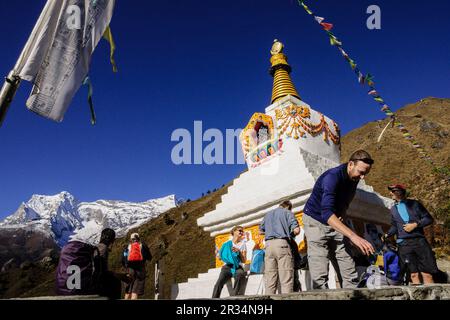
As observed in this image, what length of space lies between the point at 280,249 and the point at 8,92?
3.45 m

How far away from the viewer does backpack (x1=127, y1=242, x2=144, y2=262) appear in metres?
6.25

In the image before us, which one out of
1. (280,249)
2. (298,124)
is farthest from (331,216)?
(298,124)

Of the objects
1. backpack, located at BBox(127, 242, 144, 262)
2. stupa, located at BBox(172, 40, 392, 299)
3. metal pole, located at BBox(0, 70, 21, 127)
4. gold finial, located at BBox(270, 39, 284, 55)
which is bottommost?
backpack, located at BBox(127, 242, 144, 262)

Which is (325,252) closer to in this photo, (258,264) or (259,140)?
(258,264)

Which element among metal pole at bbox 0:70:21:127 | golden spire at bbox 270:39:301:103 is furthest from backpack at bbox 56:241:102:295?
golden spire at bbox 270:39:301:103

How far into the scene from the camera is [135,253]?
627 cm

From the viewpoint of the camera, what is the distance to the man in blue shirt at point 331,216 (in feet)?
11.0

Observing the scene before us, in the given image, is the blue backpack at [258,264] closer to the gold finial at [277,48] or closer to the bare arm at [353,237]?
the bare arm at [353,237]

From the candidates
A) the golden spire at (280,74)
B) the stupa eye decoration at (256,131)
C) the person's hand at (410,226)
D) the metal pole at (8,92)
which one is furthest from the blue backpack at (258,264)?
the golden spire at (280,74)

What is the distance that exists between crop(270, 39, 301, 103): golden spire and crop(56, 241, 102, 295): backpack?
Result: 792 centimetres

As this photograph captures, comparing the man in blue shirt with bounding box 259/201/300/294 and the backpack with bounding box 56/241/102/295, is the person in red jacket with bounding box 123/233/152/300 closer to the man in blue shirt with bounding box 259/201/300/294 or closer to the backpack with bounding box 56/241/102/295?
the man in blue shirt with bounding box 259/201/300/294

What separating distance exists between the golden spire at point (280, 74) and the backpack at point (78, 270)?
26.0 feet
